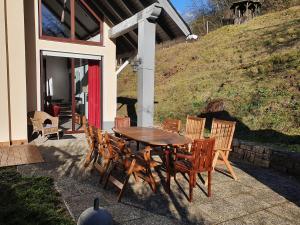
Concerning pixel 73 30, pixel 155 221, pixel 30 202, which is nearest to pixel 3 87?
pixel 73 30

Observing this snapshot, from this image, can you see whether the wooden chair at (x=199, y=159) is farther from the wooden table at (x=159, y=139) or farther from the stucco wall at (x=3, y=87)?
the stucco wall at (x=3, y=87)

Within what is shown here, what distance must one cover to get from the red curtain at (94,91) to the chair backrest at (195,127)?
13.4ft

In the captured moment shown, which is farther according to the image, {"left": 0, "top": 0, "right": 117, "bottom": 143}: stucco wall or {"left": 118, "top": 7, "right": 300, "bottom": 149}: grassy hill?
{"left": 118, "top": 7, "right": 300, "bottom": 149}: grassy hill

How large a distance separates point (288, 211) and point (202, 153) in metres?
1.35

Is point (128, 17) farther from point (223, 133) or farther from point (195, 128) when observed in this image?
point (223, 133)

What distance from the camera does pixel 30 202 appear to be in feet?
11.2

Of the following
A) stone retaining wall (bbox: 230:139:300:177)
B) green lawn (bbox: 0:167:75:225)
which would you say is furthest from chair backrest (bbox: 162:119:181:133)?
green lawn (bbox: 0:167:75:225)

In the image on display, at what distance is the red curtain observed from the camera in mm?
8922

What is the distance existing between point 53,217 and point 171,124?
352 centimetres

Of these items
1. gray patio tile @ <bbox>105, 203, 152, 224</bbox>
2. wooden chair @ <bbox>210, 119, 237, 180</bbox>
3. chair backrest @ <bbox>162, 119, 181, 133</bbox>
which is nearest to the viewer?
gray patio tile @ <bbox>105, 203, 152, 224</bbox>

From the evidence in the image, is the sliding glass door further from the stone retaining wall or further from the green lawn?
the stone retaining wall

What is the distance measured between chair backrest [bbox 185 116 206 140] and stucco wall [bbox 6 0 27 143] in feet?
13.6

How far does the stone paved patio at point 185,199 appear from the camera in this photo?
3.32 metres

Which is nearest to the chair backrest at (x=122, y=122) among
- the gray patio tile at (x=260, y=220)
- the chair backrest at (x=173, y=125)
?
the chair backrest at (x=173, y=125)
